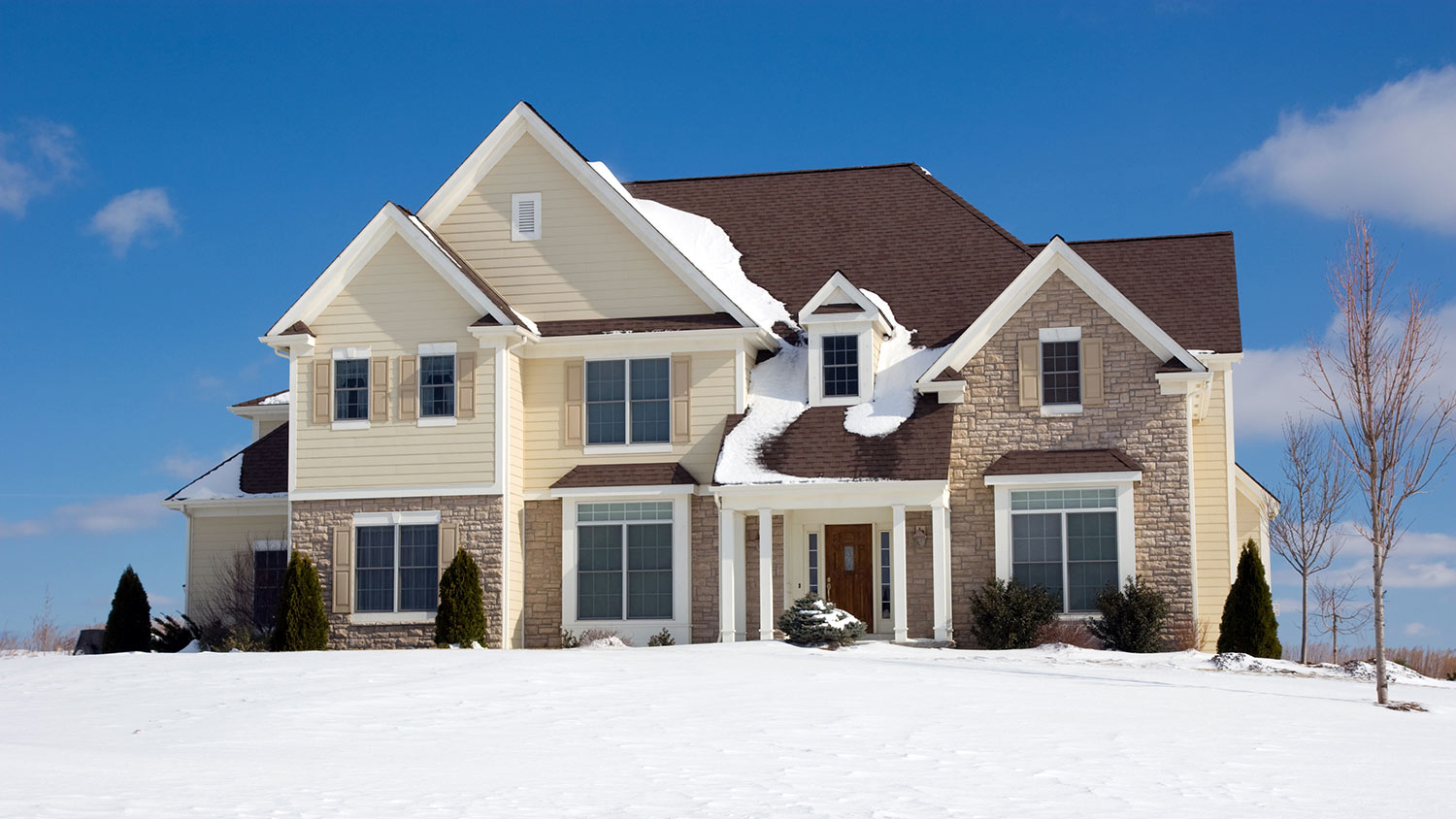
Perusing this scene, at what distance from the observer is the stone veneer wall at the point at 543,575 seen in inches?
1144

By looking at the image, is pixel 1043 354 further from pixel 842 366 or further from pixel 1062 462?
pixel 842 366

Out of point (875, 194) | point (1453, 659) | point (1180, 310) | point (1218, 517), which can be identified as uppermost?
point (875, 194)

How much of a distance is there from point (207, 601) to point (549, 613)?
7838mm

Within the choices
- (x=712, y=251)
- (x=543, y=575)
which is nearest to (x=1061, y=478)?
(x=712, y=251)

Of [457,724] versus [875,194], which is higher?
[875,194]

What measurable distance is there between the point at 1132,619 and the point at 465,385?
12912 mm

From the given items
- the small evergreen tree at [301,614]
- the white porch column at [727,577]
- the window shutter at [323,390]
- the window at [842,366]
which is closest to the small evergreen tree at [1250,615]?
the window at [842,366]

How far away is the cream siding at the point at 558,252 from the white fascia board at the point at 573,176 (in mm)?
123

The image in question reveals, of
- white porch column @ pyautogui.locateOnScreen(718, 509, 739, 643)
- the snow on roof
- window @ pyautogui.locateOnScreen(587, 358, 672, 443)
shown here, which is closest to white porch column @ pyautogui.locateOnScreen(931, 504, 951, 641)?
white porch column @ pyautogui.locateOnScreen(718, 509, 739, 643)

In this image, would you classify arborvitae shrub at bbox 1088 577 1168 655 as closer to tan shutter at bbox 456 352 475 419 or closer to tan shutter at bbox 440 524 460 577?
tan shutter at bbox 440 524 460 577

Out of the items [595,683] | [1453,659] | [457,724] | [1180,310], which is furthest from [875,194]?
[457,724]

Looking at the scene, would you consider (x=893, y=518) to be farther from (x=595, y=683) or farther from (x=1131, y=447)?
(x=595, y=683)

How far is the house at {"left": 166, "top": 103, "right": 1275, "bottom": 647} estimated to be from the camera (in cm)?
2769

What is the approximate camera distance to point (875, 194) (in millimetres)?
33562
